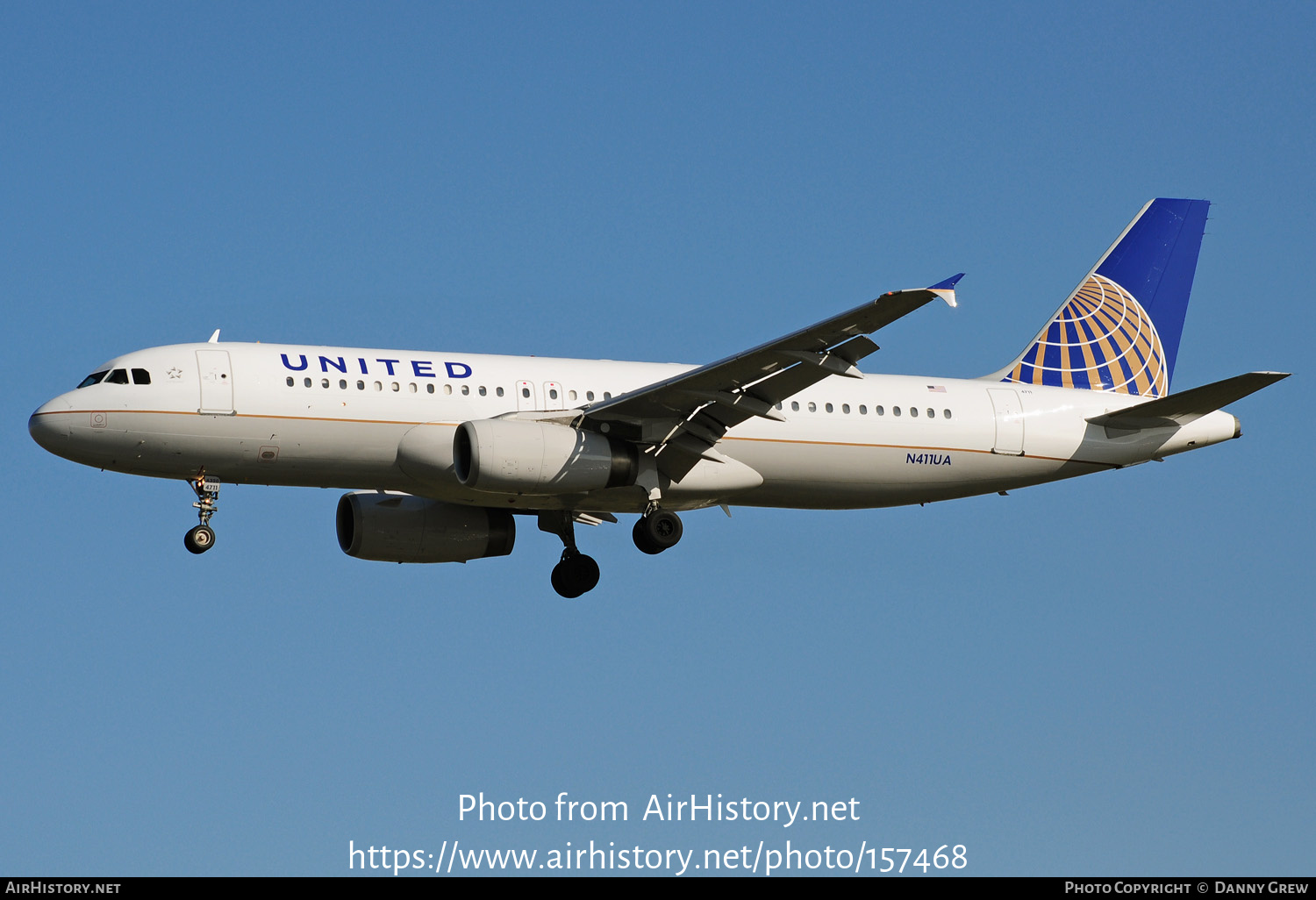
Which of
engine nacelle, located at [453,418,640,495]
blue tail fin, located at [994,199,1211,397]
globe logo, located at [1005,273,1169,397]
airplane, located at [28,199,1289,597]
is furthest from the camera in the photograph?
blue tail fin, located at [994,199,1211,397]

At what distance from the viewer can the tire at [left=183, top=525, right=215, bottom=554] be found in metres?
31.7

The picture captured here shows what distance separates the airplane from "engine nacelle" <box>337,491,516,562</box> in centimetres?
4

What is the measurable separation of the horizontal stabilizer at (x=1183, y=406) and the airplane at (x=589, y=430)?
0.06 m

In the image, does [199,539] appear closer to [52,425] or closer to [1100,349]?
[52,425]

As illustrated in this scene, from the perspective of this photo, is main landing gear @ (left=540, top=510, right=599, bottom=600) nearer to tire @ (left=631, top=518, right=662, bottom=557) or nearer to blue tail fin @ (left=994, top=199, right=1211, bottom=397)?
tire @ (left=631, top=518, right=662, bottom=557)

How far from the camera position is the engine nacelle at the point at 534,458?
3042 cm

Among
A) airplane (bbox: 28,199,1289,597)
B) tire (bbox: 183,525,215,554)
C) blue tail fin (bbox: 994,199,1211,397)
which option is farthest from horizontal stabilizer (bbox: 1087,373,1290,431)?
tire (bbox: 183,525,215,554)

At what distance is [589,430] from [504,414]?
1621 mm

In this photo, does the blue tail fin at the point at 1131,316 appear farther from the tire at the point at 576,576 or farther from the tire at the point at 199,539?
the tire at the point at 199,539

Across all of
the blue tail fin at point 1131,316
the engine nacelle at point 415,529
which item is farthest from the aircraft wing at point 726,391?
the blue tail fin at point 1131,316

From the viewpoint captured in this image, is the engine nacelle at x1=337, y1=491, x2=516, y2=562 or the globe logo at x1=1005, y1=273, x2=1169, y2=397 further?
the globe logo at x1=1005, y1=273, x2=1169, y2=397

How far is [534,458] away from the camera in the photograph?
30.7 m

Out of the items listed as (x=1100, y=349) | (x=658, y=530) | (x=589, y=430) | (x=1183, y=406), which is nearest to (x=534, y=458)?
(x=589, y=430)
